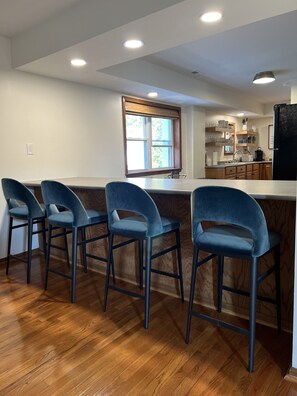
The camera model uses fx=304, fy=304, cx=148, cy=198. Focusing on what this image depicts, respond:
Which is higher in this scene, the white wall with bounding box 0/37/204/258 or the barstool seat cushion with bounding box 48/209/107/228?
the white wall with bounding box 0/37/204/258

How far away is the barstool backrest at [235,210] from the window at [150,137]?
10.3ft

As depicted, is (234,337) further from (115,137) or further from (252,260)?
(115,137)

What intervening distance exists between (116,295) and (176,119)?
3.96 metres

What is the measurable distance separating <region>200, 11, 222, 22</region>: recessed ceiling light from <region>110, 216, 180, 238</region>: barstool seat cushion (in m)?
1.42

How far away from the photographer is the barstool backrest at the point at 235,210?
1.49 meters

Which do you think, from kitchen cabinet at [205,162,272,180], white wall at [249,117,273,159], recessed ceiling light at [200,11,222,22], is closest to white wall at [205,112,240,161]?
kitchen cabinet at [205,162,272,180]

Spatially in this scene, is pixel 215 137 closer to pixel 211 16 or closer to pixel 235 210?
pixel 211 16

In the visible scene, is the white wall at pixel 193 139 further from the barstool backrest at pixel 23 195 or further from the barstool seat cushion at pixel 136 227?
the barstool seat cushion at pixel 136 227

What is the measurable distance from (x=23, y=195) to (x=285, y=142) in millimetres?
3187

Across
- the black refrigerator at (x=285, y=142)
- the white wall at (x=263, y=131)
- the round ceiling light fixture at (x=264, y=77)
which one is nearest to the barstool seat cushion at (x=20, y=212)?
the black refrigerator at (x=285, y=142)

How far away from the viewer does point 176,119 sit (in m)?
5.62

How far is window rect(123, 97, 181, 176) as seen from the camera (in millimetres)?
4809

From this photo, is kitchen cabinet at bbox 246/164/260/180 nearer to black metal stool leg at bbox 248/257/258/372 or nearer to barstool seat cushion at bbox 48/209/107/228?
barstool seat cushion at bbox 48/209/107/228

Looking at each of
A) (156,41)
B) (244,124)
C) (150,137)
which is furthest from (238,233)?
(244,124)
